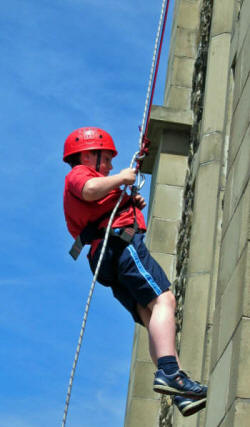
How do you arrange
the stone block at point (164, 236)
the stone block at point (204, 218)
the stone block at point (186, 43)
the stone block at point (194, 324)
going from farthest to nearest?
the stone block at point (186, 43) < the stone block at point (164, 236) < the stone block at point (204, 218) < the stone block at point (194, 324)

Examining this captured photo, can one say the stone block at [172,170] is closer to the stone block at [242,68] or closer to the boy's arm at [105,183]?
the boy's arm at [105,183]

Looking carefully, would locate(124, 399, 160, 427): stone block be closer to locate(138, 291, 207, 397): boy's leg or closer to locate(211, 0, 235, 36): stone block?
locate(211, 0, 235, 36): stone block

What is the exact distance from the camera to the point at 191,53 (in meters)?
13.6

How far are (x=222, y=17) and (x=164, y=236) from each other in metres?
2.56

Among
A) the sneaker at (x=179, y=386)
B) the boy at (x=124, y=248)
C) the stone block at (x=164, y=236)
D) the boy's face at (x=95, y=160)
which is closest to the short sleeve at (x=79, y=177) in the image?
the boy at (x=124, y=248)

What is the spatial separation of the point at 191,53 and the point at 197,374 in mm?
5656

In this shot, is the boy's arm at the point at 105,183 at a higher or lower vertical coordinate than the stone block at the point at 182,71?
lower

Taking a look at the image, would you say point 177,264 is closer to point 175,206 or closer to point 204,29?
point 175,206

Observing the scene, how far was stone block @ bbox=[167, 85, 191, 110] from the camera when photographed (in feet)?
43.1

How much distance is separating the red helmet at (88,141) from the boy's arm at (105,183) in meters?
0.48

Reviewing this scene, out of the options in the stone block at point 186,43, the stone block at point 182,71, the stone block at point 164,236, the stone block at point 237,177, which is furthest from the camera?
the stone block at point 186,43

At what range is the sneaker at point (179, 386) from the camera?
6.83m

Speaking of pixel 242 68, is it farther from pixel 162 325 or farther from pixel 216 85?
pixel 216 85

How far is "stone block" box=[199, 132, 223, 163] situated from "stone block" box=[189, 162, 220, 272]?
0.21ft
